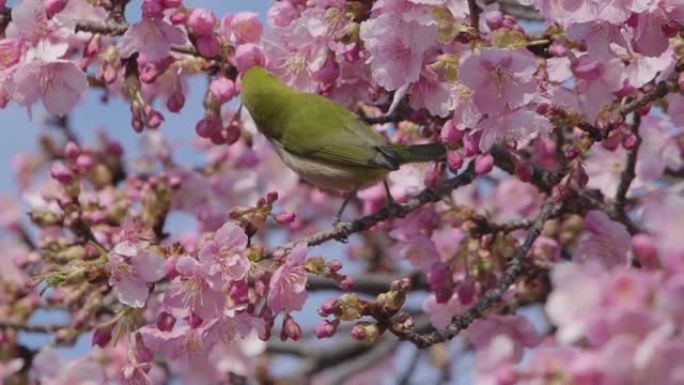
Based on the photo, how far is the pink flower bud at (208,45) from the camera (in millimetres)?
3553

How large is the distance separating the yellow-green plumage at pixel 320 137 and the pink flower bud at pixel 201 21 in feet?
0.67

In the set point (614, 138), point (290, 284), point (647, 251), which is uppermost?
point (647, 251)

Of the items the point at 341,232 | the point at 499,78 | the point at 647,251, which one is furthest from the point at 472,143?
the point at 647,251

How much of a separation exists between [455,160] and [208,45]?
0.84 metres

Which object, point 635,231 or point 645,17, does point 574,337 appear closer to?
point 645,17

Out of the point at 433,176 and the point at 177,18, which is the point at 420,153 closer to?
the point at 433,176

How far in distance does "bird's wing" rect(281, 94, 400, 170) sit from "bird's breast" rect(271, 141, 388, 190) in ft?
0.08

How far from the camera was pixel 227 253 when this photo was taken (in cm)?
310

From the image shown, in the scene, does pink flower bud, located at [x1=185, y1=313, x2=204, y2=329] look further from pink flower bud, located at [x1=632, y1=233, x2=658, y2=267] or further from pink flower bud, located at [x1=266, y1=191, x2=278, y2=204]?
pink flower bud, located at [x1=632, y1=233, x2=658, y2=267]

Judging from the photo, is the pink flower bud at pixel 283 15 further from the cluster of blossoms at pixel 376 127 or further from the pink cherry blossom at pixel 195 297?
the pink cherry blossom at pixel 195 297

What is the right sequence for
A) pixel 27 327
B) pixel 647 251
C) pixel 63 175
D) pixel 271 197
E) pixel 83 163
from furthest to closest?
pixel 27 327, pixel 83 163, pixel 63 175, pixel 271 197, pixel 647 251

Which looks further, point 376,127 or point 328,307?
point 376,127

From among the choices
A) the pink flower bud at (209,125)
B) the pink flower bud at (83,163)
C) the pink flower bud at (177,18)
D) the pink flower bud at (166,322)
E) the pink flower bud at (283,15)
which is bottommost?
the pink flower bud at (83,163)

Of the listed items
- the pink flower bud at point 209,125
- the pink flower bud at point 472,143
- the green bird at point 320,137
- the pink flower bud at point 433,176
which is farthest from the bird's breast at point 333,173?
the pink flower bud at point 472,143
